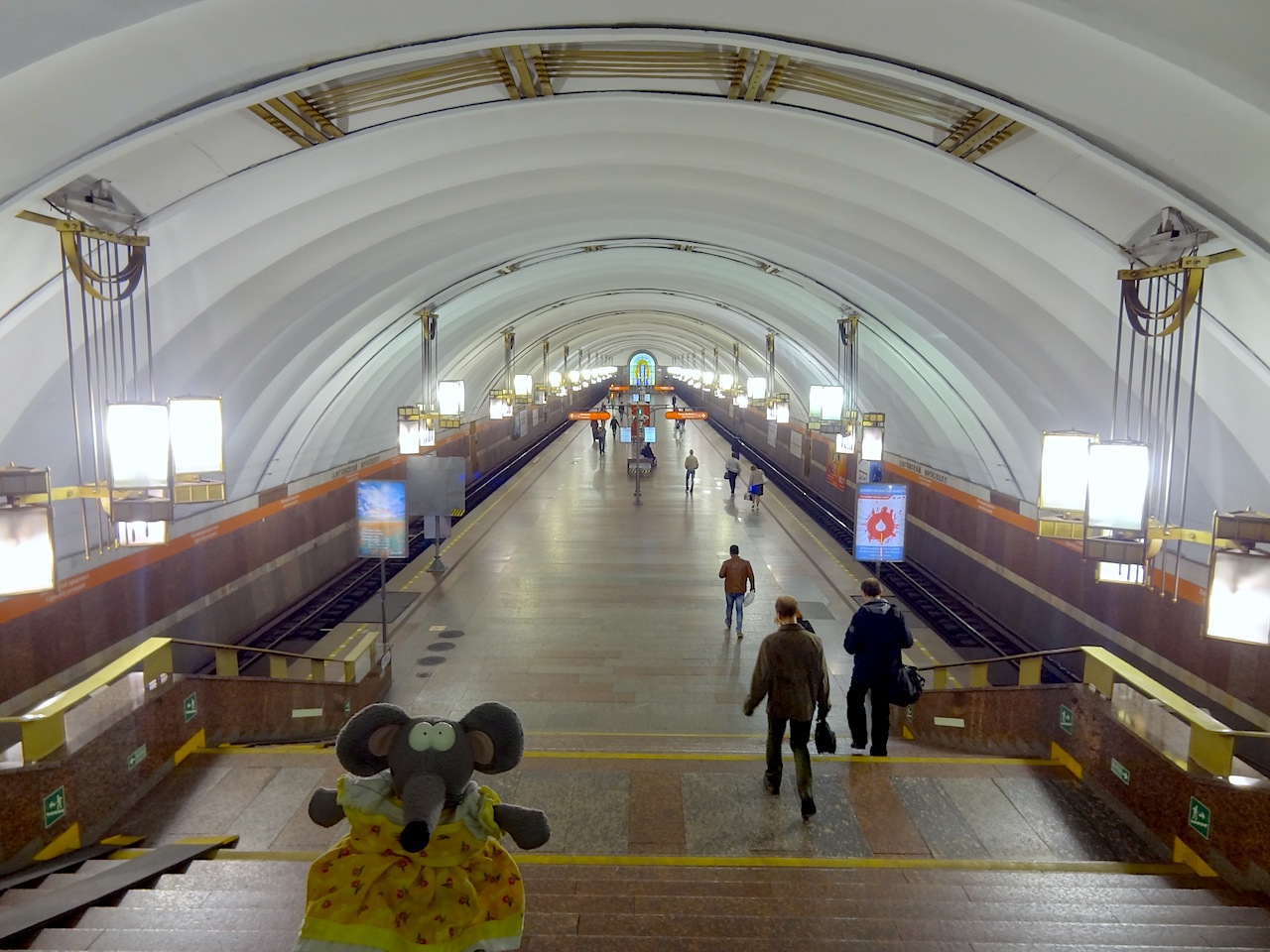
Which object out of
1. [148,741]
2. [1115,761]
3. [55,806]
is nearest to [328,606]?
[148,741]

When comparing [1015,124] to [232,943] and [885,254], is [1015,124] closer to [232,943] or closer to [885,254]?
[885,254]

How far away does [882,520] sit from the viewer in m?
11.6

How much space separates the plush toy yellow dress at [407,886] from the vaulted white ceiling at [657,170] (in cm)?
336

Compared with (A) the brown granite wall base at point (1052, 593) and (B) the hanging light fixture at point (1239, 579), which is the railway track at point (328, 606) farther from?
(B) the hanging light fixture at point (1239, 579)

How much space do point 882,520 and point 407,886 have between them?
1009 centimetres

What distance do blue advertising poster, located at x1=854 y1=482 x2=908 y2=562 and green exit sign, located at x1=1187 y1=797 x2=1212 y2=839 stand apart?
7069mm

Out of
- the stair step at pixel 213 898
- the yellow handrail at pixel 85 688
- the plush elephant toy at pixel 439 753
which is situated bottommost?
the stair step at pixel 213 898

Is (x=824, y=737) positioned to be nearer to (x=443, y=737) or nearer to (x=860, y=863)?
(x=860, y=863)

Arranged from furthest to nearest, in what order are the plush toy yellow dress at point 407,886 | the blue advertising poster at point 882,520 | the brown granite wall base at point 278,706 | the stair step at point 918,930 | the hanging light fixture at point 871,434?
the hanging light fixture at point 871,434, the blue advertising poster at point 882,520, the brown granite wall base at point 278,706, the stair step at point 918,930, the plush toy yellow dress at point 407,886

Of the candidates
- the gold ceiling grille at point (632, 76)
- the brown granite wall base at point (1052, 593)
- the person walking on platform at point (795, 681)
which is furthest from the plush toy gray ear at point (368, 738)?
the brown granite wall base at point (1052, 593)

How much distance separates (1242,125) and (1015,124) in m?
1.91

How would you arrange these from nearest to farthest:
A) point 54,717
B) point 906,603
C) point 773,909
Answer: point 773,909 → point 54,717 → point 906,603

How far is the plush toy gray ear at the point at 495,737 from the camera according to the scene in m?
2.58

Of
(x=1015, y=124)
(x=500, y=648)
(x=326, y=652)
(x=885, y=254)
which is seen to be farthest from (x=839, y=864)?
(x=326, y=652)
